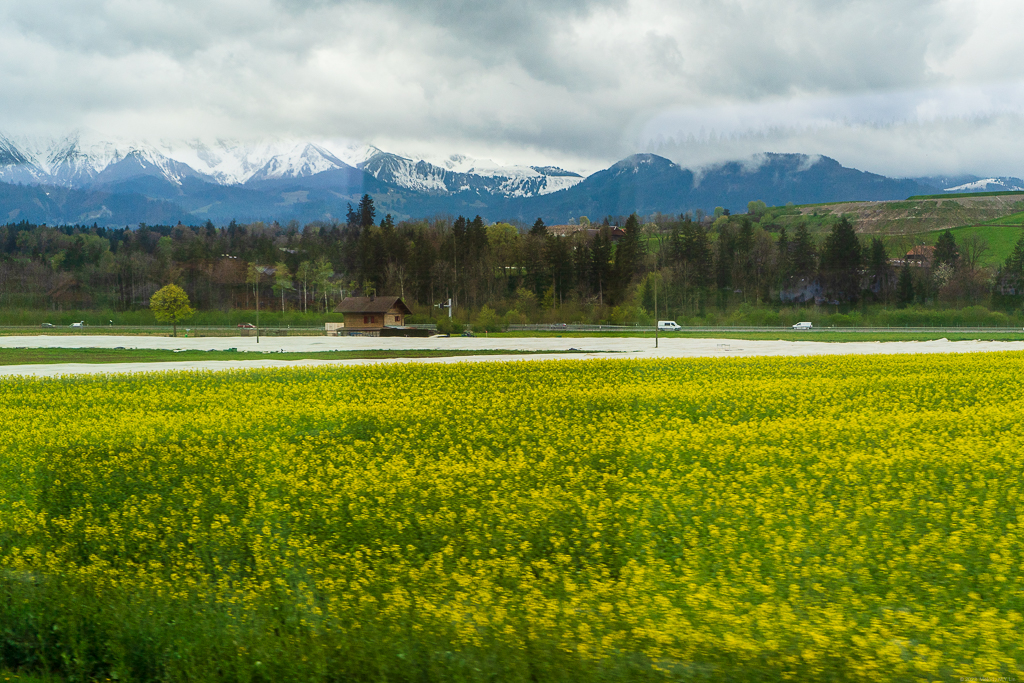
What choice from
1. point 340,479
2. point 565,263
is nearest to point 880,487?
point 340,479

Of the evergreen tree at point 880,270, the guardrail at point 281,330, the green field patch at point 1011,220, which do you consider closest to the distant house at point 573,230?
the guardrail at point 281,330

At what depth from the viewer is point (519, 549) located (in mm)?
5586

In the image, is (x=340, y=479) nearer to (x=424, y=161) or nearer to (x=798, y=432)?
(x=798, y=432)

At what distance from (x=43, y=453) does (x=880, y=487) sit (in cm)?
1086

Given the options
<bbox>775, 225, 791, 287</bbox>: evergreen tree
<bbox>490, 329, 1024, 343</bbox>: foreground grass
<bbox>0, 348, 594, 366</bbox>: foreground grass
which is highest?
<bbox>775, 225, 791, 287</bbox>: evergreen tree

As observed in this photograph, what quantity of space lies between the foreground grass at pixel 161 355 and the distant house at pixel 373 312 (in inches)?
492

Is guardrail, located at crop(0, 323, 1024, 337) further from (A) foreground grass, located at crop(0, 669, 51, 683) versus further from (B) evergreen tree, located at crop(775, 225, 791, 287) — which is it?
(A) foreground grass, located at crop(0, 669, 51, 683)

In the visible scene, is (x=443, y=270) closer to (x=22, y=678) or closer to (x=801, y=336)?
(x=22, y=678)

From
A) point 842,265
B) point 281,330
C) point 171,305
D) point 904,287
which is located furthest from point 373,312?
point 904,287

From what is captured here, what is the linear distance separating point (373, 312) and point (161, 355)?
1815cm

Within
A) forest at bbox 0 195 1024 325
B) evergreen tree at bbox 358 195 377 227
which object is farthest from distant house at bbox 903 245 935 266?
evergreen tree at bbox 358 195 377 227

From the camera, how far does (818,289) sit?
83.3m

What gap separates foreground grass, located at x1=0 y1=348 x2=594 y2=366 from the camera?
1163 inches

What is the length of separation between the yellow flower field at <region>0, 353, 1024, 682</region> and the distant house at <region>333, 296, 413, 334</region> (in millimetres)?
36714
